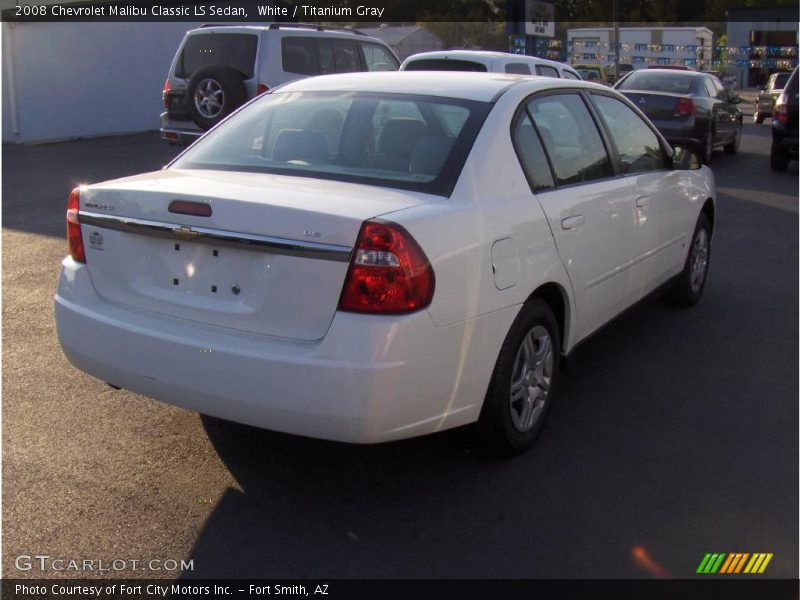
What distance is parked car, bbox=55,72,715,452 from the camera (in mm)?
3422

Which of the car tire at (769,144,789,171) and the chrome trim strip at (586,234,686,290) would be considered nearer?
the chrome trim strip at (586,234,686,290)

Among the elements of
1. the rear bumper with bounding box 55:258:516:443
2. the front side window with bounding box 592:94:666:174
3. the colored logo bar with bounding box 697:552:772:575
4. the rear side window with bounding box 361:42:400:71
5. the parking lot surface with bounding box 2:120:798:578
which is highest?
the rear side window with bounding box 361:42:400:71

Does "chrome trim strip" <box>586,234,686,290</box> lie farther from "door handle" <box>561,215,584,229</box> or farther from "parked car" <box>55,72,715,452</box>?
"door handle" <box>561,215,584,229</box>

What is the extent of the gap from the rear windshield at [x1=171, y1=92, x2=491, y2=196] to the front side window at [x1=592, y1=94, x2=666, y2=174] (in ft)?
4.36

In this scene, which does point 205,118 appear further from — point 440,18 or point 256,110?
point 440,18

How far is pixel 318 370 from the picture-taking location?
3369mm

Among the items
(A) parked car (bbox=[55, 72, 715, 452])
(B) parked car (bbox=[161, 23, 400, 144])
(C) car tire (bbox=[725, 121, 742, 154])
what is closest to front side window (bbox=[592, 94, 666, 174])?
(A) parked car (bbox=[55, 72, 715, 452])

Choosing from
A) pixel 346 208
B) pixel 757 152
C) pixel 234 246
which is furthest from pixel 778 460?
pixel 757 152

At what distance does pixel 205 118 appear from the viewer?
12.3m

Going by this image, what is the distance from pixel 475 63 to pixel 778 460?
9.47m

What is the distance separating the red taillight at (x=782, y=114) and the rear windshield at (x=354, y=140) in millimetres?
11785

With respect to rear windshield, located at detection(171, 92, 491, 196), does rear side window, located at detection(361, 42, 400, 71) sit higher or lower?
higher

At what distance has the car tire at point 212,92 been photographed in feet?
39.6

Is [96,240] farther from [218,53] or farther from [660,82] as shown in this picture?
[660,82]
